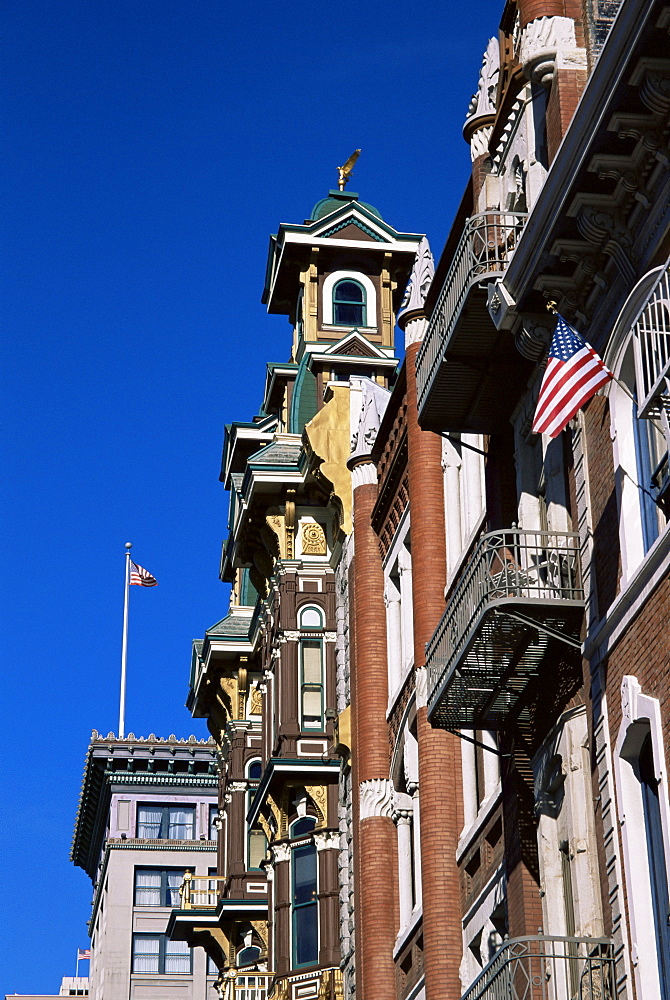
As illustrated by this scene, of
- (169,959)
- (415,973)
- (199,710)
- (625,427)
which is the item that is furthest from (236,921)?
(625,427)

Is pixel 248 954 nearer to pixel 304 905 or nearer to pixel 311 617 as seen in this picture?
pixel 304 905

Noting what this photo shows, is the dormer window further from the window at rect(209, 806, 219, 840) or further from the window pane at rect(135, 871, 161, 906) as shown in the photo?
the window pane at rect(135, 871, 161, 906)

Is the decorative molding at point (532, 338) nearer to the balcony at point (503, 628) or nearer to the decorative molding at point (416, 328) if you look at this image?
the balcony at point (503, 628)

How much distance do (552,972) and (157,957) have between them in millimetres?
68692

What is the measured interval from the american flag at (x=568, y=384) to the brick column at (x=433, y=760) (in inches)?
439

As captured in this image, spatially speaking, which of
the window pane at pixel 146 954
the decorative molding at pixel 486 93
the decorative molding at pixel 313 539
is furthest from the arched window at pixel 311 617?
the window pane at pixel 146 954

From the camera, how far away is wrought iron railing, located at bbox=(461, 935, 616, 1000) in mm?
17406

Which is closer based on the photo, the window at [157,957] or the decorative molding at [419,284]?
the decorative molding at [419,284]

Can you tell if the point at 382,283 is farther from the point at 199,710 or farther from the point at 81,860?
the point at 81,860

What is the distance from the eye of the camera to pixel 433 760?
27.9 meters

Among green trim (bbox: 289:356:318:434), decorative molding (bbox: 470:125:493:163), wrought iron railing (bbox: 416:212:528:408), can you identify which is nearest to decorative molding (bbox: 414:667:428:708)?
wrought iron railing (bbox: 416:212:528:408)

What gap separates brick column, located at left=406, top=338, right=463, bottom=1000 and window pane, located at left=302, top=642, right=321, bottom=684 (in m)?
15.9

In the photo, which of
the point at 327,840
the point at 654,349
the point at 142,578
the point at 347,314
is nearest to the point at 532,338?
the point at 654,349

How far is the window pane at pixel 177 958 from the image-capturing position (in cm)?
8444
